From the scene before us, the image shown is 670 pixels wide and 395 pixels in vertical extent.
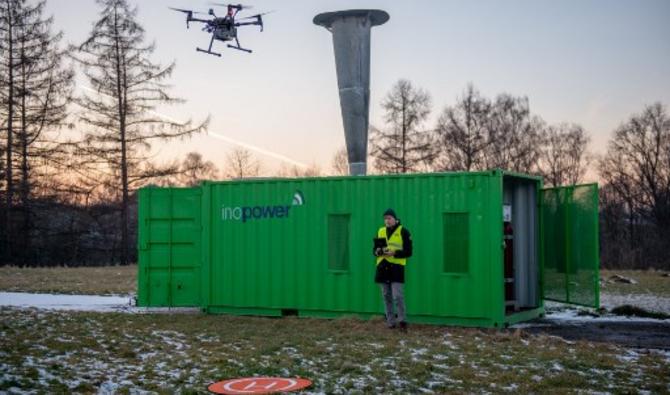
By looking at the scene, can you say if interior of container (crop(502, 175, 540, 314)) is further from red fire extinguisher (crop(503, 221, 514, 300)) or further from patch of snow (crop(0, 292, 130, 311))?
patch of snow (crop(0, 292, 130, 311))

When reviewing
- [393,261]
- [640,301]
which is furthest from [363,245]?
[640,301]

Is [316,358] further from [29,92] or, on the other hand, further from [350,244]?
[29,92]

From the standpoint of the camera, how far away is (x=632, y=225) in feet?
158

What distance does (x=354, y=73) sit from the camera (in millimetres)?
19000

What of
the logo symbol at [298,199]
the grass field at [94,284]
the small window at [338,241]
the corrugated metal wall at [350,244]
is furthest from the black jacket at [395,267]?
the grass field at [94,284]

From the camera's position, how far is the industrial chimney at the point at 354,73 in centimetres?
1877

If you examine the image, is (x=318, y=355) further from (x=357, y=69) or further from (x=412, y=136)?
(x=412, y=136)

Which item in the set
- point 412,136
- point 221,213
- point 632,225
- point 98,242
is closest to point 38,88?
point 98,242

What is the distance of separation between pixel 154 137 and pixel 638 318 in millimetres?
26310

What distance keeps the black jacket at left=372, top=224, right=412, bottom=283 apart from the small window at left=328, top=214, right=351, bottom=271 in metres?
1.47

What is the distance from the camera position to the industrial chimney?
18.8m

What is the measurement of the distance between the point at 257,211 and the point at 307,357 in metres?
4.84

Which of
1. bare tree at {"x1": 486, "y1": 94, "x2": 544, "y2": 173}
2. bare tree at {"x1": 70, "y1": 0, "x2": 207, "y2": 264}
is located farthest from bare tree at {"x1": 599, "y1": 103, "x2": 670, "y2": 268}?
bare tree at {"x1": 70, "y1": 0, "x2": 207, "y2": 264}

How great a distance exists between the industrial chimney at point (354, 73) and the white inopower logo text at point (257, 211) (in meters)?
6.35
